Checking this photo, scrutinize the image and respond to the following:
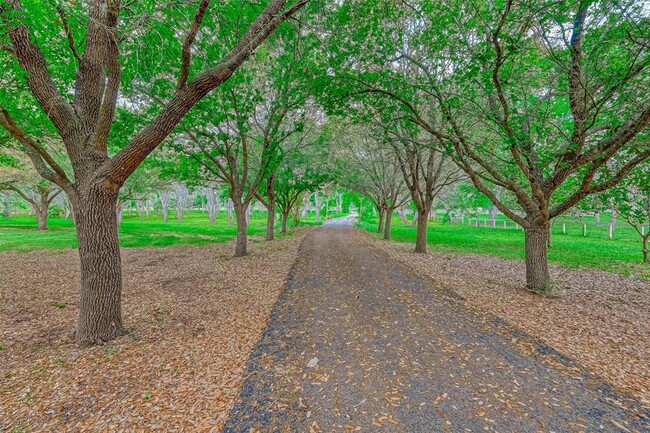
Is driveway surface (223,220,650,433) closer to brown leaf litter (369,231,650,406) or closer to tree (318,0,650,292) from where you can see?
brown leaf litter (369,231,650,406)

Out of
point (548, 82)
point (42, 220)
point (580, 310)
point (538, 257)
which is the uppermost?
point (548, 82)

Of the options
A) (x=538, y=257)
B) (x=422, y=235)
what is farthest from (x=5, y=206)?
(x=538, y=257)

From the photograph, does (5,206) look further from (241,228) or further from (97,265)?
(97,265)

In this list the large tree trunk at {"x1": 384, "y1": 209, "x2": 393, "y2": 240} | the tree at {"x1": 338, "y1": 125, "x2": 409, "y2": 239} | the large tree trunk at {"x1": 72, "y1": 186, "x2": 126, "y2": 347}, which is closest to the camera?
the large tree trunk at {"x1": 72, "y1": 186, "x2": 126, "y2": 347}

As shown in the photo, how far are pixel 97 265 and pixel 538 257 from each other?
9466mm

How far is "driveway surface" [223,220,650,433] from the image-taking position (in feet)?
8.89

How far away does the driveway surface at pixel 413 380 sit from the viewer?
271 centimetres

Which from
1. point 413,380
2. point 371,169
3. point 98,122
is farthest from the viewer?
point 371,169

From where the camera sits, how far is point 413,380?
133 inches

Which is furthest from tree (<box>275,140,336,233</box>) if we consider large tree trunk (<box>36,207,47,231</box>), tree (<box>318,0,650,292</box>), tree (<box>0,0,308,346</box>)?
large tree trunk (<box>36,207,47,231</box>)

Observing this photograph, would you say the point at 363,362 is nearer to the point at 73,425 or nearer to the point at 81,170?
the point at 73,425

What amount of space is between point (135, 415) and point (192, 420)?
61 centimetres

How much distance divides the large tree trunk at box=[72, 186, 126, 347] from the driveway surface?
8.32 feet

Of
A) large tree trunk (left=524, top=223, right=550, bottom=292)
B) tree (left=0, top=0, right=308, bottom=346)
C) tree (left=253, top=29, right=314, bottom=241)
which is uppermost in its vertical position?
tree (left=253, top=29, right=314, bottom=241)
